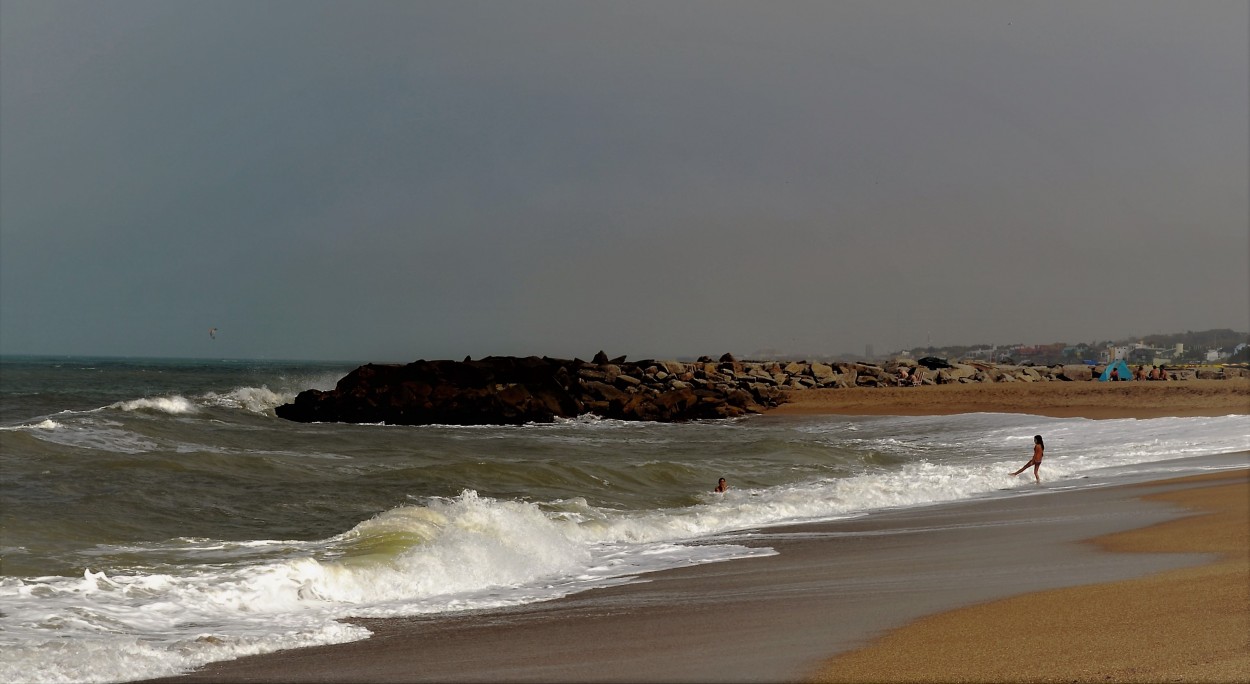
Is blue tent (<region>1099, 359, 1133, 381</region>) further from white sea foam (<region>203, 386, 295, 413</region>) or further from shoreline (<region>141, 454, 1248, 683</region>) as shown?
shoreline (<region>141, 454, 1248, 683</region>)

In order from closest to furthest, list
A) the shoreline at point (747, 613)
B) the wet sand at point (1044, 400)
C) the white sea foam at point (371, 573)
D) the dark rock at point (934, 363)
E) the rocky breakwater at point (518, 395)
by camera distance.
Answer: the shoreline at point (747, 613) → the white sea foam at point (371, 573) → the wet sand at point (1044, 400) → the rocky breakwater at point (518, 395) → the dark rock at point (934, 363)

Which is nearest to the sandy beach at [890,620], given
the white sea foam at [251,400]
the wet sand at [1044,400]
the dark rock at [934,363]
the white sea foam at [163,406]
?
the wet sand at [1044,400]

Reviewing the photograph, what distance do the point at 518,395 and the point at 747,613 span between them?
31752 mm

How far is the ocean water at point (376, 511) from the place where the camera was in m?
7.38

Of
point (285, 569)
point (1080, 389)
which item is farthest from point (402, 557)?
point (1080, 389)

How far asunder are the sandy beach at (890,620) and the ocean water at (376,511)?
73cm

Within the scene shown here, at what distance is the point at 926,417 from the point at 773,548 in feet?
86.7

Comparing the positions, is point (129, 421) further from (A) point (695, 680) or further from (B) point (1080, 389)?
(B) point (1080, 389)

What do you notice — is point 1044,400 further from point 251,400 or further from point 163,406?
point 251,400

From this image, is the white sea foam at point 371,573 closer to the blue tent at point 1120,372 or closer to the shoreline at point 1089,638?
the shoreline at point 1089,638

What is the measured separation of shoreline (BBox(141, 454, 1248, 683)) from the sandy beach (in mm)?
20

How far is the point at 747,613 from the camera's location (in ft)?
22.9

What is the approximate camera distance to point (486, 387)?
3944 cm

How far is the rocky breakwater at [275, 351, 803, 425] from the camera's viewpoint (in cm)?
3797
